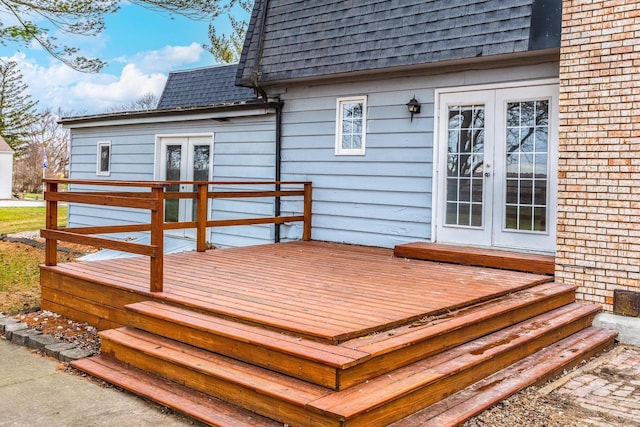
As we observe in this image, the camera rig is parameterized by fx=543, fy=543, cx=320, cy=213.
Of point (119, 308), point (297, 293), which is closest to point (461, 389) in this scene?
point (297, 293)

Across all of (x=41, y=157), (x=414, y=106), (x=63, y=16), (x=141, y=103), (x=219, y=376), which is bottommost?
(x=219, y=376)

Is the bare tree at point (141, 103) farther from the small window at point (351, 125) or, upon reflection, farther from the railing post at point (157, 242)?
the railing post at point (157, 242)


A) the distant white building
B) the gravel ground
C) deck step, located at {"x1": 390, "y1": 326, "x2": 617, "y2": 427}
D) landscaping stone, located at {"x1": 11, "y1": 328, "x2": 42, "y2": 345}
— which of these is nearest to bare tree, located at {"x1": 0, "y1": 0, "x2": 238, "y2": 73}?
landscaping stone, located at {"x1": 11, "y1": 328, "x2": 42, "y2": 345}

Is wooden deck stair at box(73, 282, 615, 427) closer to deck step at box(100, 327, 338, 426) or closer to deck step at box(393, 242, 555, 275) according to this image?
deck step at box(100, 327, 338, 426)

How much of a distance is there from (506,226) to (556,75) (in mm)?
1618

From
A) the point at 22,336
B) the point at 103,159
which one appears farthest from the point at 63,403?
the point at 103,159

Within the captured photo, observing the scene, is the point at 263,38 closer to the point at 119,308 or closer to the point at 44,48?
the point at 44,48

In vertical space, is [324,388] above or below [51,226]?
below

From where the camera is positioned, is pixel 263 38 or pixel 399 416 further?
pixel 263 38

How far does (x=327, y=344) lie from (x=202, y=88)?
9.05 m

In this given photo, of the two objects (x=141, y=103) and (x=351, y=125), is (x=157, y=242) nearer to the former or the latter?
(x=351, y=125)

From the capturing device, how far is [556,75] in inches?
216

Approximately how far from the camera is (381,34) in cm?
652

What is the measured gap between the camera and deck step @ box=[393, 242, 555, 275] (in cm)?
519
